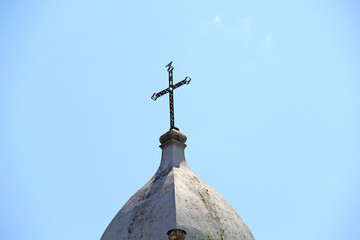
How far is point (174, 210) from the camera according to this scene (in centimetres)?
1003

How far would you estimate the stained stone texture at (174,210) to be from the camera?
10.0 metres

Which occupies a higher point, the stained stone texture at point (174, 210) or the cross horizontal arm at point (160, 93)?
the cross horizontal arm at point (160, 93)

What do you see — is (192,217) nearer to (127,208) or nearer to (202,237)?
(202,237)

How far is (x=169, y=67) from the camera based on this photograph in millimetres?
13312

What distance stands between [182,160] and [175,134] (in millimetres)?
574

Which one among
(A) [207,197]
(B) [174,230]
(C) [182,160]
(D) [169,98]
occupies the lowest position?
(B) [174,230]

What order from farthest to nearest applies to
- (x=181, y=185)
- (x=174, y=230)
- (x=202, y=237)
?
(x=181, y=185)
(x=202, y=237)
(x=174, y=230)

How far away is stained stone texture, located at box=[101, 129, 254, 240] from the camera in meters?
10.0

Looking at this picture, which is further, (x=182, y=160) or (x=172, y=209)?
(x=182, y=160)

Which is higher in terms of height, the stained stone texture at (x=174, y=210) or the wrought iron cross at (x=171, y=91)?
the wrought iron cross at (x=171, y=91)

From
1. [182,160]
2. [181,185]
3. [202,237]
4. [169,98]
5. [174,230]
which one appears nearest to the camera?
[174,230]

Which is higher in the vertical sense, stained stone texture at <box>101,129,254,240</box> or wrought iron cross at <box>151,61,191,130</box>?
wrought iron cross at <box>151,61,191,130</box>

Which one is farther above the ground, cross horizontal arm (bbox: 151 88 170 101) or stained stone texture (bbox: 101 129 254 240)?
cross horizontal arm (bbox: 151 88 170 101)

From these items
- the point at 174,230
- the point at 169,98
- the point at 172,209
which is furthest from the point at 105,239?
the point at 169,98
